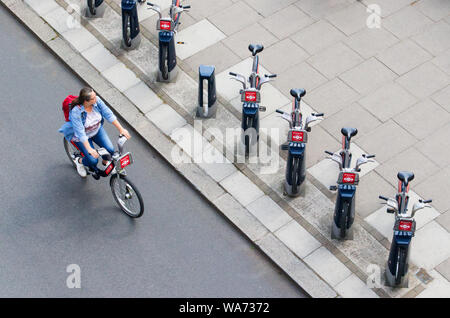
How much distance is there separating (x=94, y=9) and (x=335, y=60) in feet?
13.6

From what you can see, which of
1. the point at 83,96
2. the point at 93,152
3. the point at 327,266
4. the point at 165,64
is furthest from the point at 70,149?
the point at 327,266

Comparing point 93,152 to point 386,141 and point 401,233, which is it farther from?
point 386,141

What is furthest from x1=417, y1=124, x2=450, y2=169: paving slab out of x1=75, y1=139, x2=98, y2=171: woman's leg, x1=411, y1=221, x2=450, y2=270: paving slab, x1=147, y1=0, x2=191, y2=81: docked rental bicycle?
x1=75, y1=139, x2=98, y2=171: woman's leg

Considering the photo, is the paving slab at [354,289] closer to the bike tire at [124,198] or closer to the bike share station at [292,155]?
the bike share station at [292,155]

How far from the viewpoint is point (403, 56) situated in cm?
1330

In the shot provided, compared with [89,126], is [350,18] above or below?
above

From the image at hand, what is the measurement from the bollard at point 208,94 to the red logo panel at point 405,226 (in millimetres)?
3708

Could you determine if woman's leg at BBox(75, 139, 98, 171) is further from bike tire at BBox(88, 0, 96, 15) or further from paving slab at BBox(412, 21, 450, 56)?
paving slab at BBox(412, 21, 450, 56)

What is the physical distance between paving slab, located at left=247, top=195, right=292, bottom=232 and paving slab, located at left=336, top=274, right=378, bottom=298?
3.97 feet

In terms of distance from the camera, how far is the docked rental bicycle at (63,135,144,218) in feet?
35.1

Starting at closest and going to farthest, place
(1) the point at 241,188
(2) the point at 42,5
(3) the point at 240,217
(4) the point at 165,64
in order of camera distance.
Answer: (3) the point at 240,217, (1) the point at 241,188, (4) the point at 165,64, (2) the point at 42,5

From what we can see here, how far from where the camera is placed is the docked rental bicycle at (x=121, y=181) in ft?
35.1

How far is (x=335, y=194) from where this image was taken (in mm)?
11523

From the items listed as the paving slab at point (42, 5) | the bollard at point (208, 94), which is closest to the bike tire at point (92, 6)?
the paving slab at point (42, 5)
